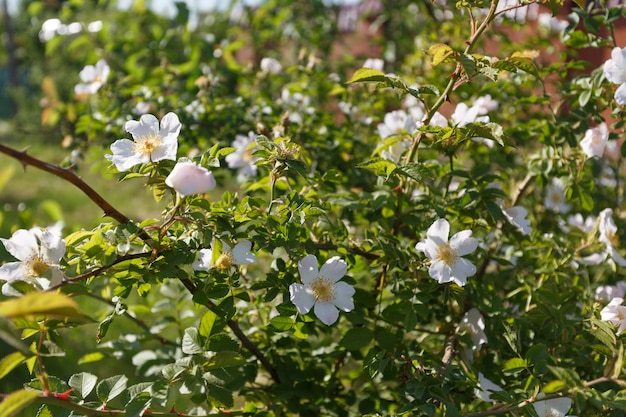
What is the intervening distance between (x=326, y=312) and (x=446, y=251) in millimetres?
229

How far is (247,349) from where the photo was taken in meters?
1.43

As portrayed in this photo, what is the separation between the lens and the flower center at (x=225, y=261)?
43.8 inches

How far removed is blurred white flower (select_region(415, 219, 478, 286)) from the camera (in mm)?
1151

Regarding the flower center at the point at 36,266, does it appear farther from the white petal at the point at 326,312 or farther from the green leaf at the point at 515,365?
the green leaf at the point at 515,365

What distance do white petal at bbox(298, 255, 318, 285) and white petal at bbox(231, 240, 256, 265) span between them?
3.3 inches

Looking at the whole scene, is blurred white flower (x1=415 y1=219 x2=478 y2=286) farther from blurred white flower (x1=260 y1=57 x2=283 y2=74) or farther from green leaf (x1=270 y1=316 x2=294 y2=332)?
blurred white flower (x1=260 y1=57 x2=283 y2=74)

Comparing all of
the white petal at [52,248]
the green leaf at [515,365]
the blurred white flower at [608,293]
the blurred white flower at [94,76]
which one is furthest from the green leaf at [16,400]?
the blurred white flower at [94,76]

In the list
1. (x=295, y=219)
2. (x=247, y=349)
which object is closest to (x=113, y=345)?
(x=247, y=349)

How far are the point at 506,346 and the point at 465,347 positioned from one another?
8cm

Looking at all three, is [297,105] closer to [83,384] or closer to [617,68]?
[617,68]

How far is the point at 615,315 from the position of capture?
3.85 feet

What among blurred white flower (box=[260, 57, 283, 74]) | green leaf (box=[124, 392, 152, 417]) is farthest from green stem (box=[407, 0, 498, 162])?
blurred white flower (box=[260, 57, 283, 74])

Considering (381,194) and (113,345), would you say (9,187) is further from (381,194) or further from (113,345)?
(381,194)

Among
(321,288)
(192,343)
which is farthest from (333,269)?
(192,343)
